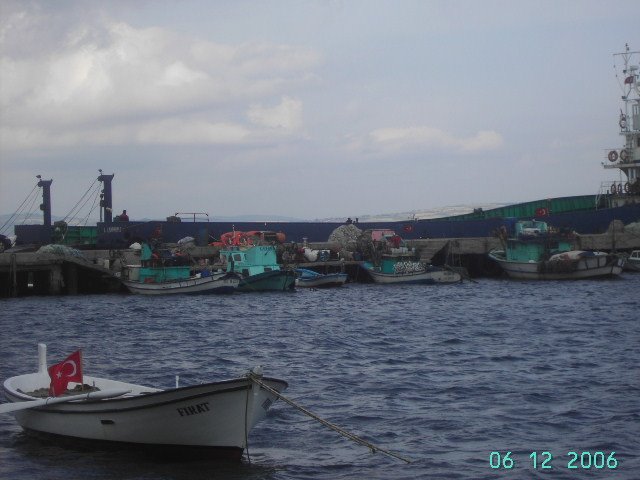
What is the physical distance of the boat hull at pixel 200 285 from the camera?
57219mm

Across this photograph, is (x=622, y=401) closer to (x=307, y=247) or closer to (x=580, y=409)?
(x=580, y=409)

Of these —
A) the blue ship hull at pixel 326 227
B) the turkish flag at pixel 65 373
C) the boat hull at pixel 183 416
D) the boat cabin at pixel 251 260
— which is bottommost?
the boat hull at pixel 183 416

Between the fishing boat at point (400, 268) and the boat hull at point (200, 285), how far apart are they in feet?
41.2

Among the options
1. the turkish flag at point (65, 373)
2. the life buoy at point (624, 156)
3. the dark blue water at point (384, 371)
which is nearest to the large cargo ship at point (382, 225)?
the life buoy at point (624, 156)

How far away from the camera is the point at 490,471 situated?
677 inches

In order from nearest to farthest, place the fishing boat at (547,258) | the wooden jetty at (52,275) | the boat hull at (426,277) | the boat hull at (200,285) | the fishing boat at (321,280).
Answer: the boat hull at (200,285) < the wooden jetty at (52,275) < the fishing boat at (547,258) < the fishing boat at (321,280) < the boat hull at (426,277)

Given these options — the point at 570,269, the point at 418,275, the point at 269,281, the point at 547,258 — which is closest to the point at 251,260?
the point at 269,281

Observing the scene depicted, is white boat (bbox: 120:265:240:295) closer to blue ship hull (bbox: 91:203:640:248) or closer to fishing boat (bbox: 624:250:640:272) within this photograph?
blue ship hull (bbox: 91:203:640:248)

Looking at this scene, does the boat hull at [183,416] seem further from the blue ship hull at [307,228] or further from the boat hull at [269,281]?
the blue ship hull at [307,228]

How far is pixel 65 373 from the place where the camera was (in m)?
19.3

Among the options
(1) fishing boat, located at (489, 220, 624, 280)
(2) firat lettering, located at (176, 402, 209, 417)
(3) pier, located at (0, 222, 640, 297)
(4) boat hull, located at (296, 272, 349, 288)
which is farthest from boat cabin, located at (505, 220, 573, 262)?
(2) firat lettering, located at (176, 402, 209, 417)
